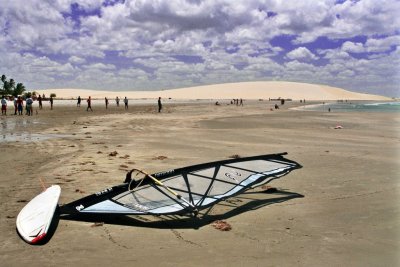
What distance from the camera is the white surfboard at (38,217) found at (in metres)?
4.57

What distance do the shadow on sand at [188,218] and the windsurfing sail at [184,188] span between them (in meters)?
0.14

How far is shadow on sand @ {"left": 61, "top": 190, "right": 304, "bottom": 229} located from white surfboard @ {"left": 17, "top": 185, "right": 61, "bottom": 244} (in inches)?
13.8

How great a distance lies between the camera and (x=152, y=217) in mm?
5875

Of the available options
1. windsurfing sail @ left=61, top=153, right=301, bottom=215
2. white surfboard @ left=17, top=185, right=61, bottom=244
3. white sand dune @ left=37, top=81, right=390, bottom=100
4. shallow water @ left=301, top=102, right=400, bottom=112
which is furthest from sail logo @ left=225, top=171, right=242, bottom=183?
white sand dune @ left=37, top=81, right=390, bottom=100

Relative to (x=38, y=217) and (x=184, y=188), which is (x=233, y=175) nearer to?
(x=184, y=188)

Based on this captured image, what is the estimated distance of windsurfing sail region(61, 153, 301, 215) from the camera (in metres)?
5.55

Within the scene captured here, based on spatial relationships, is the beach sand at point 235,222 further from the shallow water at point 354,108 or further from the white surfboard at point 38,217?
the shallow water at point 354,108

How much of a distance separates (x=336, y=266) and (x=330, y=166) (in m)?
5.97

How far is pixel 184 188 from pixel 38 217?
239 centimetres

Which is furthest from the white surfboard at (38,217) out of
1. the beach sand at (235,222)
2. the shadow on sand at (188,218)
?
the shadow on sand at (188,218)

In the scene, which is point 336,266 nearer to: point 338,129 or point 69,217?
point 69,217

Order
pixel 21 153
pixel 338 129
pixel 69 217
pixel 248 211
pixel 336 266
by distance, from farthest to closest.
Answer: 1. pixel 338 129
2. pixel 21 153
3. pixel 248 211
4. pixel 69 217
5. pixel 336 266

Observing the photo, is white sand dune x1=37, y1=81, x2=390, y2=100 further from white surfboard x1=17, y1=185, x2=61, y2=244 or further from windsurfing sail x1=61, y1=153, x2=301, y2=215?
white surfboard x1=17, y1=185, x2=61, y2=244

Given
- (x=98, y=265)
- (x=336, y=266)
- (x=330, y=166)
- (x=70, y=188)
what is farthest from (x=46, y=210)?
(x=330, y=166)
